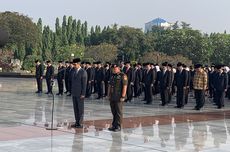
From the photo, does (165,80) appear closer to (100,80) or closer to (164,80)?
(164,80)

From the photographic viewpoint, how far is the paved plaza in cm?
896

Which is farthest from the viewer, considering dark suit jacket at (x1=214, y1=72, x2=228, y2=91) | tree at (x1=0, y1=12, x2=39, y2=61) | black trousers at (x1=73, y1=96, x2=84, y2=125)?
tree at (x1=0, y1=12, x2=39, y2=61)

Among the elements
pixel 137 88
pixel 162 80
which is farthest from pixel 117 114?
pixel 137 88

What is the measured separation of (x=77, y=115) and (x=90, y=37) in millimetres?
78423

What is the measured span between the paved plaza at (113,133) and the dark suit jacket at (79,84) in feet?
2.97

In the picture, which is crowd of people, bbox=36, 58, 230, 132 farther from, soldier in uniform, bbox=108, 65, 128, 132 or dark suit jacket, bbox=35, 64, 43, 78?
soldier in uniform, bbox=108, 65, 128, 132

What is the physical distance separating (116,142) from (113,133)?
1.17 metres

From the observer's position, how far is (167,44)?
7362 cm

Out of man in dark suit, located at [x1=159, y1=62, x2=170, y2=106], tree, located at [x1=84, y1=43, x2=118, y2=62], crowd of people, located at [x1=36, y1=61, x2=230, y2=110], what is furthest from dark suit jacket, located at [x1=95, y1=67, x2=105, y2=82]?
tree, located at [x1=84, y1=43, x2=118, y2=62]

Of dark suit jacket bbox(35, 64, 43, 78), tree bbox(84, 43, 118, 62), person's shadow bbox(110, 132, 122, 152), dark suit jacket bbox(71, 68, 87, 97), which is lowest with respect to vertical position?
person's shadow bbox(110, 132, 122, 152)

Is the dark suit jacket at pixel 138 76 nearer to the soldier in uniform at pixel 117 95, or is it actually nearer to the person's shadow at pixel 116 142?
the soldier in uniform at pixel 117 95

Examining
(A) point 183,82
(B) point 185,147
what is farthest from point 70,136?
(A) point 183,82

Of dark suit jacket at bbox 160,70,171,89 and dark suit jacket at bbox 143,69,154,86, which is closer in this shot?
dark suit jacket at bbox 160,70,171,89

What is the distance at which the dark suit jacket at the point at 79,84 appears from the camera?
11375 mm
